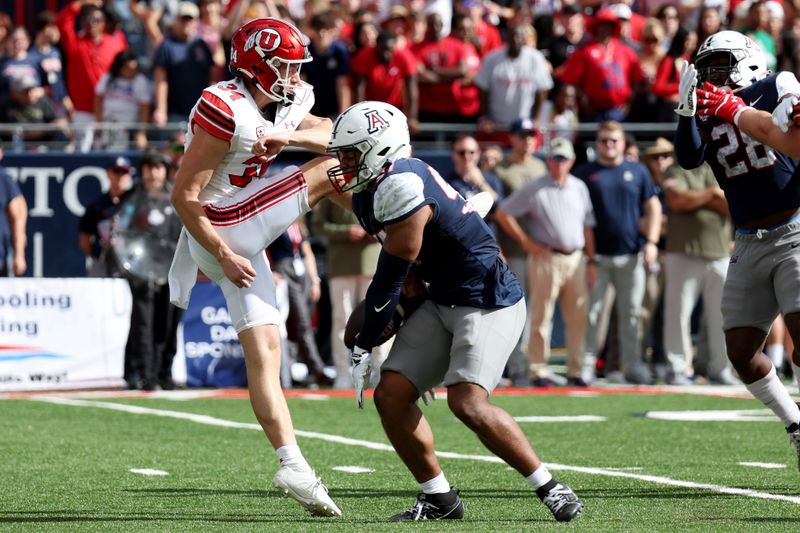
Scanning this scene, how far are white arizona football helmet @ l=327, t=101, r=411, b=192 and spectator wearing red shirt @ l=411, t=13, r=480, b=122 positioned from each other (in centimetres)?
940

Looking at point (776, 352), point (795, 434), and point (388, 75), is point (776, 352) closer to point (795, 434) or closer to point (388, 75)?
point (388, 75)

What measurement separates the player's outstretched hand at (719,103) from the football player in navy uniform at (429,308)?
130 cm

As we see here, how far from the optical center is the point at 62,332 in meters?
12.5

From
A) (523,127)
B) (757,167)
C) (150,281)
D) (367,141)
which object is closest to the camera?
(367,141)

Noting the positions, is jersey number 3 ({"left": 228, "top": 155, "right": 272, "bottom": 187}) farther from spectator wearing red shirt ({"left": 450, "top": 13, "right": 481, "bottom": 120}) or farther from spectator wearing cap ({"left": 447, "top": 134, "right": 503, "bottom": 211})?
spectator wearing red shirt ({"left": 450, "top": 13, "right": 481, "bottom": 120})

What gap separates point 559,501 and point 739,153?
214cm

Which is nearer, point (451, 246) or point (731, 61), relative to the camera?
point (451, 246)

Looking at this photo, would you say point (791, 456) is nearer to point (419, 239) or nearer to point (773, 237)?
point (773, 237)

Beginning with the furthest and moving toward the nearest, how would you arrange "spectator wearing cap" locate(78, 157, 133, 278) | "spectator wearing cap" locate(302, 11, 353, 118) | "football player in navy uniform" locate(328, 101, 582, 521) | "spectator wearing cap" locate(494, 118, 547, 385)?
"spectator wearing cap" locate(302, 11, 353, 118), "spectator wearing cap" locate(494, 118, 547, 385), "spectator wearing cap" locate(78, 157, 133, 278), "football player in navy uniform" locate(328, 101, 582, 521)

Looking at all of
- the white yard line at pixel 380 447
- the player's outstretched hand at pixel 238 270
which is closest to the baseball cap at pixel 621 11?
the white yard line at pixel 380 447

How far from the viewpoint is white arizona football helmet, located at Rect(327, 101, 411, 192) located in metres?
5.65

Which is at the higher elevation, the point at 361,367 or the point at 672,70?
the point at 672,70

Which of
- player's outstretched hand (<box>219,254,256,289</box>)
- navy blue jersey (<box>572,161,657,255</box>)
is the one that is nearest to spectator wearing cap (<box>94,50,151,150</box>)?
navy blue jersey (<box>572,161,657,255</box>)

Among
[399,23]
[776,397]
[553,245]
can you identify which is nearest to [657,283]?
[553,245]
